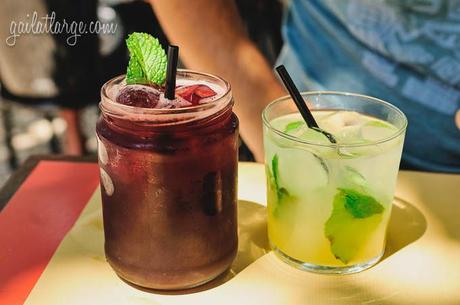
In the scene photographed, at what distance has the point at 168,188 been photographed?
79cm

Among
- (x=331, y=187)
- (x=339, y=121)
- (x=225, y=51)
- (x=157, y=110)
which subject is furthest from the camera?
(x=225, y=51)

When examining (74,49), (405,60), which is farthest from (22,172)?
Answer: (74,49)

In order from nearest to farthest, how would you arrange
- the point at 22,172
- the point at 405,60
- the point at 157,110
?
the point at 157,110 → the point at 22,172 → the point at 405,60

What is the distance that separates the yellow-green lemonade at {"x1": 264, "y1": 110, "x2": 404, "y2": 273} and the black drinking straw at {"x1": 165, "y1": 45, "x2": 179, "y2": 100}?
166mm

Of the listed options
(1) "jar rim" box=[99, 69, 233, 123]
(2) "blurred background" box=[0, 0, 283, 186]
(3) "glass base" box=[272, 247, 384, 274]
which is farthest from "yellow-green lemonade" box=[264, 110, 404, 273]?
(2) "blurred background" box=[0, 0, 283, 186]

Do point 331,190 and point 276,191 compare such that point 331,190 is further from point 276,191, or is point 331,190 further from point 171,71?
point 171,71

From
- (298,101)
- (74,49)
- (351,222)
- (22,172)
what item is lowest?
(74,49)

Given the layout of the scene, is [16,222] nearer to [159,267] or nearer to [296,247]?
[159,267]

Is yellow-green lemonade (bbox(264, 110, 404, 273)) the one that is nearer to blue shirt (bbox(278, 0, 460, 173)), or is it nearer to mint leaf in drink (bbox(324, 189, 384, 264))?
mint leaf in drink (bbox(324, 189, 384, 264))

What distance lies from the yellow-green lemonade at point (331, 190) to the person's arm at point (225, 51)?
61 cm

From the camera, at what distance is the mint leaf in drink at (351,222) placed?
2.83ft

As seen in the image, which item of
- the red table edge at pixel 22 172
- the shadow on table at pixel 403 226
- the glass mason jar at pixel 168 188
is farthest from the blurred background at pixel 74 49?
the glass mason jar at pixel 168 188

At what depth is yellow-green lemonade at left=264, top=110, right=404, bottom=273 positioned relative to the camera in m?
0.84

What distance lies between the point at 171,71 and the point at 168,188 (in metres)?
0.14
